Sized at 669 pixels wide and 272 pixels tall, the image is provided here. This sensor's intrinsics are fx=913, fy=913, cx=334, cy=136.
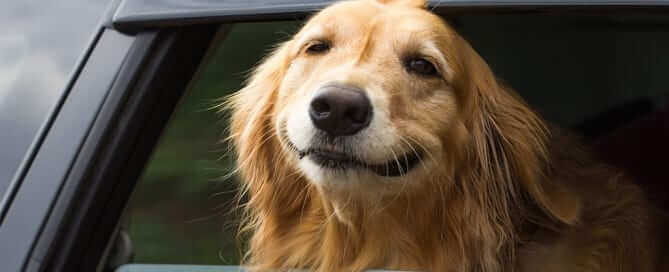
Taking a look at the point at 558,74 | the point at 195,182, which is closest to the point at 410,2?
the point at 558,74

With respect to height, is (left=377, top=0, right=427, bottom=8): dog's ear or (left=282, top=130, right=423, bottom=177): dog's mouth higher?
(left=377, top=0, right=427, bottom=8): dog's ear

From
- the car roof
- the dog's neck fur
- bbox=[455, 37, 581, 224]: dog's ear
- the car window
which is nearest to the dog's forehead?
bbox=[455, 37, 581, 224]: dog's ear

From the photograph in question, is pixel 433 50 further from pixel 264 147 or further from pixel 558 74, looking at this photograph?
pixel 558 74

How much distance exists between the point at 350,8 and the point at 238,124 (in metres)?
0.59

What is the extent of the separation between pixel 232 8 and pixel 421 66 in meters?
0.62

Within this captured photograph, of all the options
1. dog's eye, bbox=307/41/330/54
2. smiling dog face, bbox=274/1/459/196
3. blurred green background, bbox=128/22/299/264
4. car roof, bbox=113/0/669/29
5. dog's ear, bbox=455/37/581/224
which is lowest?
blurred green background, bbox=128/22/299/264

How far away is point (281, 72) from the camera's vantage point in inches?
100

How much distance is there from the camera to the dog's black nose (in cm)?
195

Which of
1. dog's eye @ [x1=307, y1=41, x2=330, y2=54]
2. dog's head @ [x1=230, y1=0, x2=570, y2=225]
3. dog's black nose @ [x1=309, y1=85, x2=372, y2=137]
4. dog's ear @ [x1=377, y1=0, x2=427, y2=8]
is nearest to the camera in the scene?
dog's black nose @ [x1=309, y1=85, x2=372, y2=137]

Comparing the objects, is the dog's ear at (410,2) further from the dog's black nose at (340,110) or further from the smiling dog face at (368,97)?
the dog's black nose at (340,110)

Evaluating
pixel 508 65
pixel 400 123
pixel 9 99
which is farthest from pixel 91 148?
pixel 508 65

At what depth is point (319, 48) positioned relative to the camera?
2371mm

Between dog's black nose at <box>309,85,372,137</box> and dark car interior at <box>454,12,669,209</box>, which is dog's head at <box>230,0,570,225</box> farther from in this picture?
dark car interior at <box>454,12,669,209</box>

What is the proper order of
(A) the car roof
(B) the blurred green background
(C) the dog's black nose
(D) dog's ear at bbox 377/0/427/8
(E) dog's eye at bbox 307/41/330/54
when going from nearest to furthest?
(A) the car roof < (C) the dog's black nose < (D) dog's ear at bbox 377/0/427/8 < (E) dog's eye at bbox 307/41/330/54 < (B) the blurred green background
